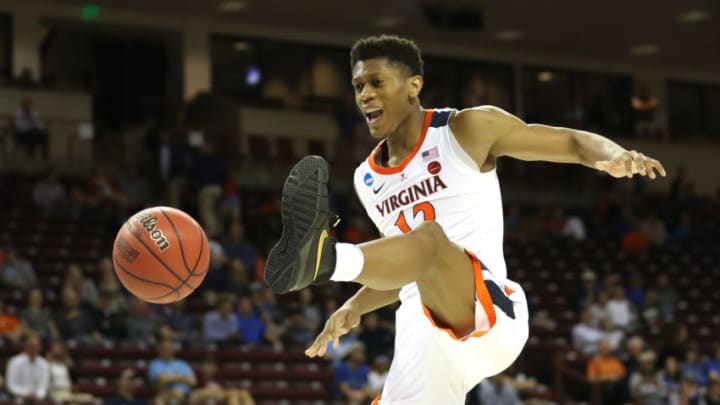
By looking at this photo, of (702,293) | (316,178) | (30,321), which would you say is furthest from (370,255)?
(702,293)

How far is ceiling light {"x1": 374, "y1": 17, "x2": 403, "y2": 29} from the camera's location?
2320cm

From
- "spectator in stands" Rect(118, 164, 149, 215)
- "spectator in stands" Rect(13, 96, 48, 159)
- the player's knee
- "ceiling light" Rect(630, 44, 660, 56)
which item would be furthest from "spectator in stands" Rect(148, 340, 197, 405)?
"ceiling light" Rect(630, 44, 660, 56)

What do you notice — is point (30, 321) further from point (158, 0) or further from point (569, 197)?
point (569, 197)

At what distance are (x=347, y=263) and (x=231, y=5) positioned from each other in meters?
17.8

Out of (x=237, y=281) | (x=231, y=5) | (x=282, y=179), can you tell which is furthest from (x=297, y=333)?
(x=231, y=5)

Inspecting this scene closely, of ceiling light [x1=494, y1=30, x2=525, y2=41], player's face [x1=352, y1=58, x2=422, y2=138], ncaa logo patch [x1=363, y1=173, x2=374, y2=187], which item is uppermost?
ceiling light [x1=494, y1=30, x2=525, y2=41]

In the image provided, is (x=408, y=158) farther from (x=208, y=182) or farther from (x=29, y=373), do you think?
(x=208, y=182)

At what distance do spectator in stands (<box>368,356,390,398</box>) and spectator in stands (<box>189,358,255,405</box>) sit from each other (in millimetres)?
1374

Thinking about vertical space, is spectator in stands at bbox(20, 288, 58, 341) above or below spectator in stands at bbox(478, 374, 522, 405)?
above

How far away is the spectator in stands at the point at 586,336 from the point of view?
16.9 meters

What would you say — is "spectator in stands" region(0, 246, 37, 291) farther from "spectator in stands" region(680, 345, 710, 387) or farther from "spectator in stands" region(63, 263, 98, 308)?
"spectator in stands" region(680, 345, 710, 387)

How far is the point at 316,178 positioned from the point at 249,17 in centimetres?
1851

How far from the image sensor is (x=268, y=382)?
14.4 m

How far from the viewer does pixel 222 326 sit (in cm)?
1477
